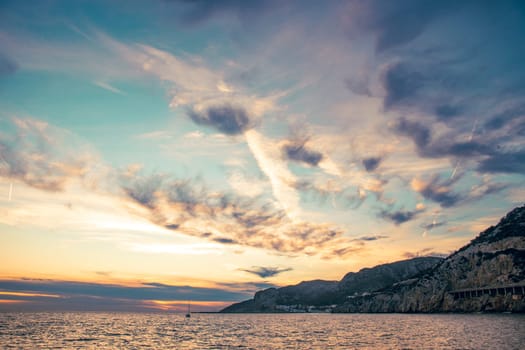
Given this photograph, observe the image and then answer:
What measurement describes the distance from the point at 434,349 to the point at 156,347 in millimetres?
57022

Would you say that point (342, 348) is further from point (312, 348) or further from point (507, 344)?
point (507, 344)

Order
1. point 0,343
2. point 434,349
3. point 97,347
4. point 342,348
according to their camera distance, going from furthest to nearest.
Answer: point 0,343 → point 97,347 → point 342,348 → point 434,349

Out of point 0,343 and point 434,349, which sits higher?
point 434,349

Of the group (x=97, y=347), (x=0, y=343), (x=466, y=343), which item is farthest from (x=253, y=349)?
(x=0, y=343)

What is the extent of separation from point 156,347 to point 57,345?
2231 cm

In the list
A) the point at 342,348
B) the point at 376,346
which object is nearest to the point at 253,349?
the point at 342,348

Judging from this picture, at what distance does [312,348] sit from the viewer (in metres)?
75.2

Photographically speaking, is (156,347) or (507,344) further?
(156,347)

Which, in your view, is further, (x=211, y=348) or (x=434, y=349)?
(x=211, y=348)

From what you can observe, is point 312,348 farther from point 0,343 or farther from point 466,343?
point 0,343

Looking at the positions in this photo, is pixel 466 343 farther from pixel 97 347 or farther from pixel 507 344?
pixel 97 347

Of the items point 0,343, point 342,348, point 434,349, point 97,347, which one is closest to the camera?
point 434,349

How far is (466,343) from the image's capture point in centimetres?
7494

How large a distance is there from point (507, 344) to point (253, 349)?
48.5 meters
